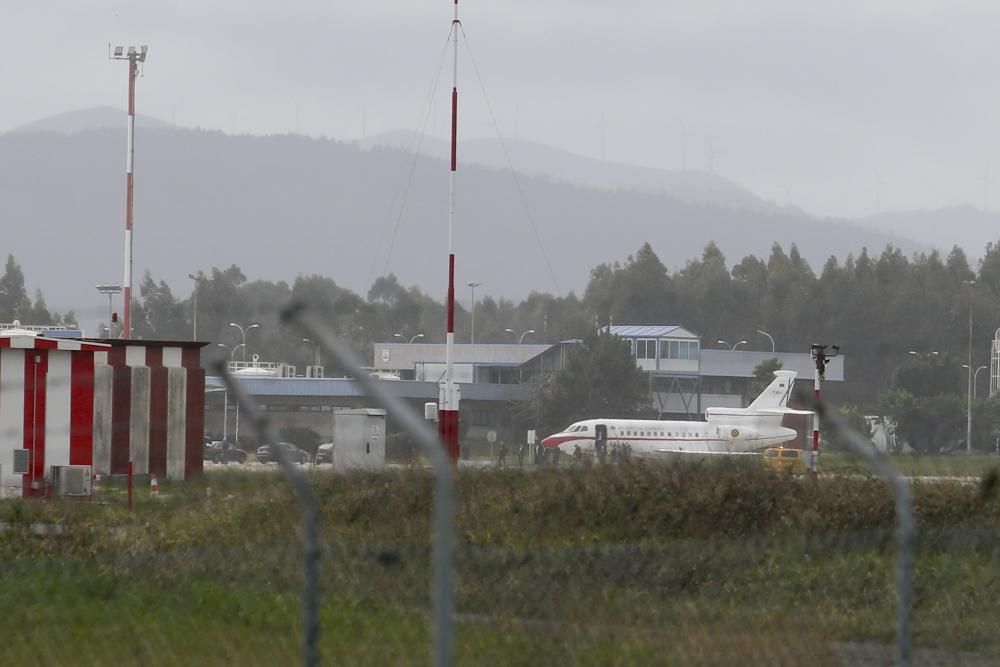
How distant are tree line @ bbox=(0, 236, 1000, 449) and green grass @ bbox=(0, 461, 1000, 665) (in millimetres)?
19665

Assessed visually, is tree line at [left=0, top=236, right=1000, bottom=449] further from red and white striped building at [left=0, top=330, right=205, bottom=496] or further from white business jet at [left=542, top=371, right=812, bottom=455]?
red and white striped building at [left=0, top=330, right=205, bottom=496]

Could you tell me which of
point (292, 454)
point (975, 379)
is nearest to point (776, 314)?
point (975, 379)

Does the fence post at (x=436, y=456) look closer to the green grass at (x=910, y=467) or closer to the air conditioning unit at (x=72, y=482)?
the air conditioning unit at (x=72, y=482)

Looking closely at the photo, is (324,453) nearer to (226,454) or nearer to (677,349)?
(226,454)

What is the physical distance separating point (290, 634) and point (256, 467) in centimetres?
95

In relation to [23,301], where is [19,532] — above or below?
below

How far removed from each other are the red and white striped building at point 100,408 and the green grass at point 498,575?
36.3 inches

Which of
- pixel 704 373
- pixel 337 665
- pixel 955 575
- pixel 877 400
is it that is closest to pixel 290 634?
pixel 337 665

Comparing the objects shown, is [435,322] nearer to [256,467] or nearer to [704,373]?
[704,373]

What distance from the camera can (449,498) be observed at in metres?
3.26

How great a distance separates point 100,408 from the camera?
19422 mm

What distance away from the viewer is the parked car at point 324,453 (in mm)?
10924

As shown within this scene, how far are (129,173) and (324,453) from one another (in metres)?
24.2

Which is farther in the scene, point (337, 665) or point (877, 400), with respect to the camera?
point (877, 400)
